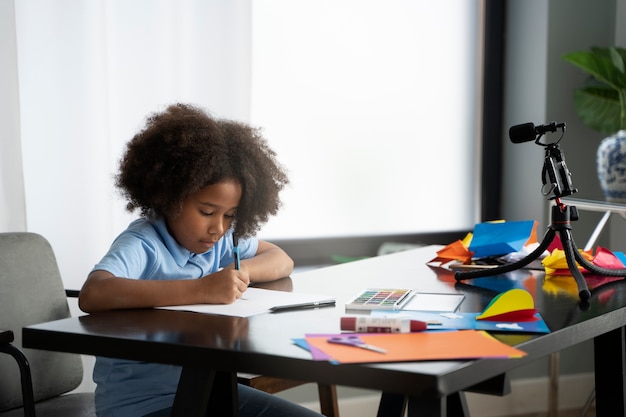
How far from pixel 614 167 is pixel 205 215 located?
69.0 inches

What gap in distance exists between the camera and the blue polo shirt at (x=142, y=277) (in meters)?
1.56

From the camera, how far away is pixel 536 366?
3604mm

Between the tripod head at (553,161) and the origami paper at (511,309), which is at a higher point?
the tripod head at (553,161)

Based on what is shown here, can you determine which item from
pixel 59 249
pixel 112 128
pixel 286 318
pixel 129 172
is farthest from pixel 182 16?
pixel 286 318

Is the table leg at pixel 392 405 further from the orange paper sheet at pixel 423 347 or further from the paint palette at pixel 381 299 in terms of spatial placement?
the orange paper sheet at pixel 423 347

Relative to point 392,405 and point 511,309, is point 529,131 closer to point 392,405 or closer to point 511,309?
point 511,309

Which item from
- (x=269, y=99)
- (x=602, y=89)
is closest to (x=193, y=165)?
(x=269, y=99)

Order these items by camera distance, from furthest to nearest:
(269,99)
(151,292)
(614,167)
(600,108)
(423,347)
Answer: (600,108), (269,99), (614,167), (151,292), (423,347)

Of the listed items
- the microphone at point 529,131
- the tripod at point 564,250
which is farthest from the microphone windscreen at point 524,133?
the tripod at point 564,250

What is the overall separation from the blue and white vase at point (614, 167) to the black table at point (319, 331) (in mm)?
1273

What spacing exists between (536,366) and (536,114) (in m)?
1.02

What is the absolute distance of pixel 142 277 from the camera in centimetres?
175

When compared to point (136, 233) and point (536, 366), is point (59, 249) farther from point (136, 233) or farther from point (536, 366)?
point (536, 366)

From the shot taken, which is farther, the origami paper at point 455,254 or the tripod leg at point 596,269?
the origami paper at point 455,254
